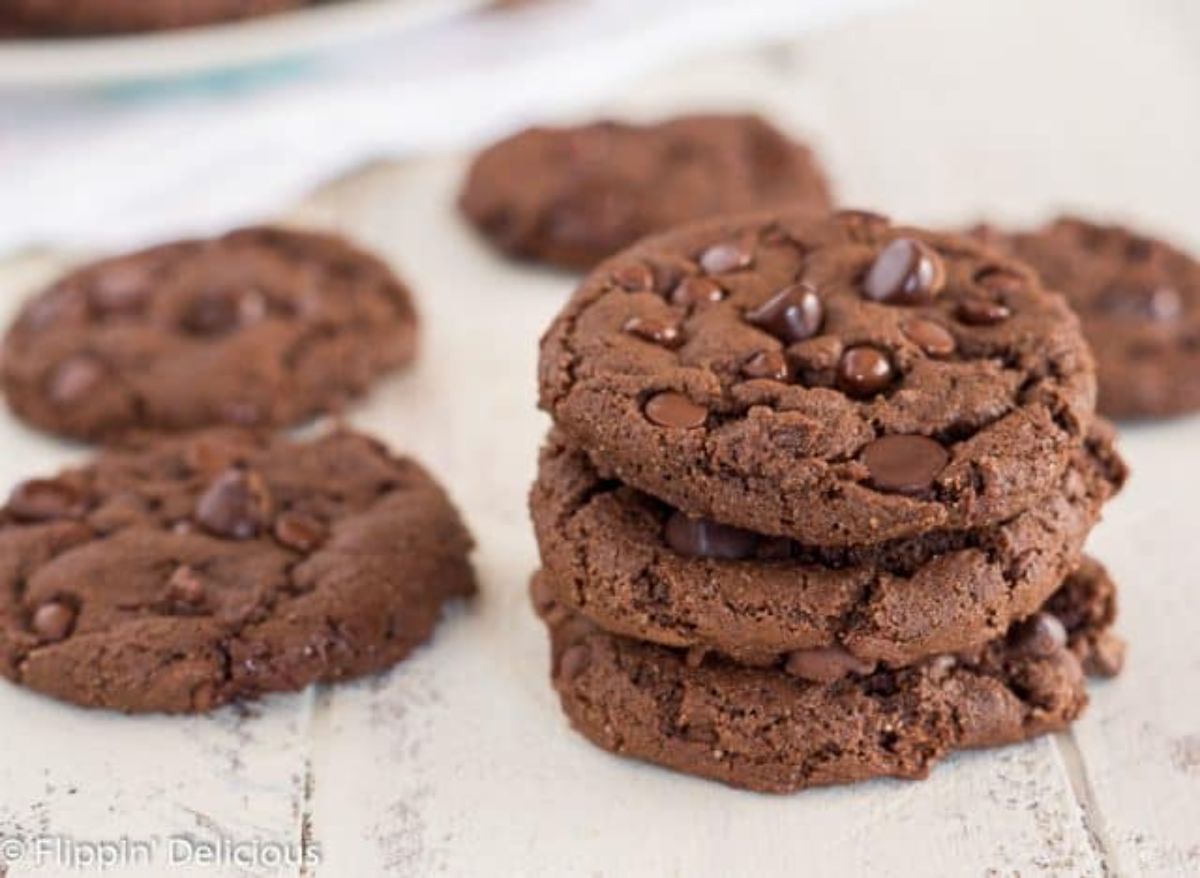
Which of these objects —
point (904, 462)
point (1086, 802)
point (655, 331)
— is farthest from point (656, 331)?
point (1086, 802)

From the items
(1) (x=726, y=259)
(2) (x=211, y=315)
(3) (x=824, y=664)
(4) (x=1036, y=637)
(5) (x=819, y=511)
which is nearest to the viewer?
(5) (x=819, y=511)

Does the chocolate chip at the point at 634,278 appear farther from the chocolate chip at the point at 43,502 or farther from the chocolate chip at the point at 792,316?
the chocolate chip at the point at 43,502

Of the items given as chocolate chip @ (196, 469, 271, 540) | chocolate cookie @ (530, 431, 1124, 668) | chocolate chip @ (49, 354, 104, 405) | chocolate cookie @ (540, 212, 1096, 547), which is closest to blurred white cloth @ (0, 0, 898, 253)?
chocolate chip @ (49, 354, 104, 405)

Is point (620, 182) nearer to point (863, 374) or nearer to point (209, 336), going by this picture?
point (209, 336)

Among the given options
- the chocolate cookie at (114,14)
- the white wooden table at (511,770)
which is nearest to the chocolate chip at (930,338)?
the white wooden table at (511,770)

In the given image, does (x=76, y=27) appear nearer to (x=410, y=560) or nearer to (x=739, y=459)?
(x=410, y=560)
